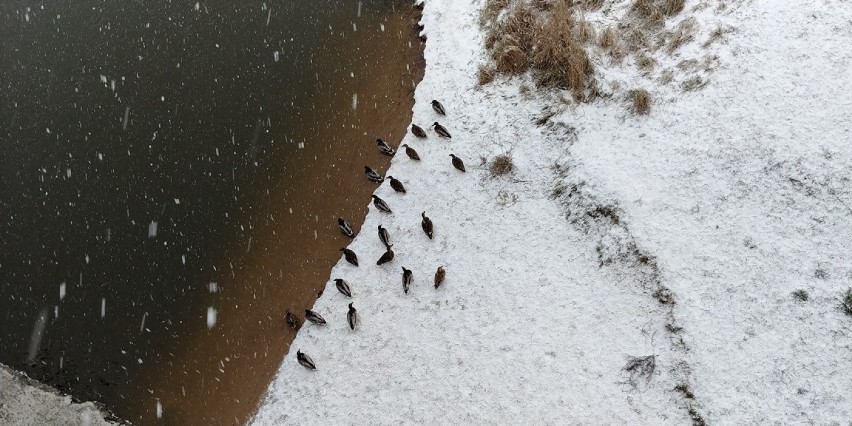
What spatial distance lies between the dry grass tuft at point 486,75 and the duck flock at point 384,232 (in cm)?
91

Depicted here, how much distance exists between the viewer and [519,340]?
8398 mm

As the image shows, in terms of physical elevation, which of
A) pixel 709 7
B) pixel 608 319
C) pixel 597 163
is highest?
pixel 709 7

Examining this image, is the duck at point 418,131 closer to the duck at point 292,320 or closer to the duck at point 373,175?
the duck at point 373,175

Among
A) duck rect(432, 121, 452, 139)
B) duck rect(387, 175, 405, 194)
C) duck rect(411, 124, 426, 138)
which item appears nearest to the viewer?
duck rect(387, 175, 405, 194)

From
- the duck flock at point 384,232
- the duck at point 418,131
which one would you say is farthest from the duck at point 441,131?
the duck at point 418,131

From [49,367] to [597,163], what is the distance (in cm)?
937

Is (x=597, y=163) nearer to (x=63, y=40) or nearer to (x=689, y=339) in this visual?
(x=689, y=339)

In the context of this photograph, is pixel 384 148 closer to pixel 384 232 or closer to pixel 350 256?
pixel 384 232

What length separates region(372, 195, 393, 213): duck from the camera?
10.1 meters

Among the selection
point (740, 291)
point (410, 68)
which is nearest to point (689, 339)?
point (740, 291)

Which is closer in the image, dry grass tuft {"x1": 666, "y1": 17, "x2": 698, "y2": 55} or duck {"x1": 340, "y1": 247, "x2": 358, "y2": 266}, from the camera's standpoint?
duck {"x1": 340, "y1": 247, "x2": 358, "y2": 266}

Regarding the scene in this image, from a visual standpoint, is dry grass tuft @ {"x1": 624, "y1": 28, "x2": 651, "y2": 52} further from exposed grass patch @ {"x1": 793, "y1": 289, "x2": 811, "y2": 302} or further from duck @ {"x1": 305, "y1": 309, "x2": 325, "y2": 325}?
duck @ {"x1": 305, "y1": 309, "x2": 325, "y2": 325}

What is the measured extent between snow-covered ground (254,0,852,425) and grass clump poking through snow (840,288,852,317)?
0.26 feet

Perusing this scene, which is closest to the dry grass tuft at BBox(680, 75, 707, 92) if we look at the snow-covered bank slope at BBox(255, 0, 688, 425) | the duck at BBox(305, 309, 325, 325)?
the snow-covered bank slope at BBox(255, 0, 688, 425)
